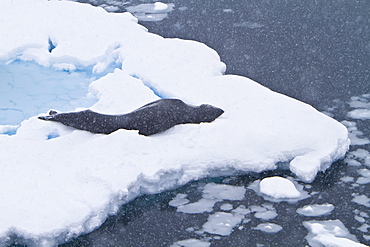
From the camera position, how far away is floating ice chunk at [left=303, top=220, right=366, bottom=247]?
4.89 meters

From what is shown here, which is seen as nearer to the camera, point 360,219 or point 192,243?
point 192,243

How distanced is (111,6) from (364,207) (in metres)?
7.95

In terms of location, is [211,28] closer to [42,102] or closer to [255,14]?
[255,14]

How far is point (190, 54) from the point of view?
857 cm

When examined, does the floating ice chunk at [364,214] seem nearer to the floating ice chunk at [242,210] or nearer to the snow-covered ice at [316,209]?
the snow-covered ice at [316,209]

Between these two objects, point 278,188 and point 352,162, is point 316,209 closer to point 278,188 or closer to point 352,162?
point 278,188

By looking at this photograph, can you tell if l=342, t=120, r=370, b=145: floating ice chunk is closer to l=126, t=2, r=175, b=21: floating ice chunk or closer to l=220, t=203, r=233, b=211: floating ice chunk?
l=220, t=203, r=233, b=211: floating ice chunk

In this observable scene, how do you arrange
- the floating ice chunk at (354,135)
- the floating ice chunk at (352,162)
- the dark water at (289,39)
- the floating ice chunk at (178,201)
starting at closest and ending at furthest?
the floating ice chunk at (178,201)
the floating ice chunk at (352,162)
the floating ice chunk at (354,135)
the dark water at (289,39)

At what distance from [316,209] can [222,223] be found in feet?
3.16

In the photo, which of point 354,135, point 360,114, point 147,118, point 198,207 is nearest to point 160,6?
point 360,114

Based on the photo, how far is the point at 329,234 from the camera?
505 cm

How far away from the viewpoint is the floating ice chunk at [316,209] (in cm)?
536

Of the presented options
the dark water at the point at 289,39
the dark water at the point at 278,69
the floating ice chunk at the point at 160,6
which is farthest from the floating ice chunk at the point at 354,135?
the floating ice chunk at the point at 160,6

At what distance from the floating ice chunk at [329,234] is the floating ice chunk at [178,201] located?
3.91ft
